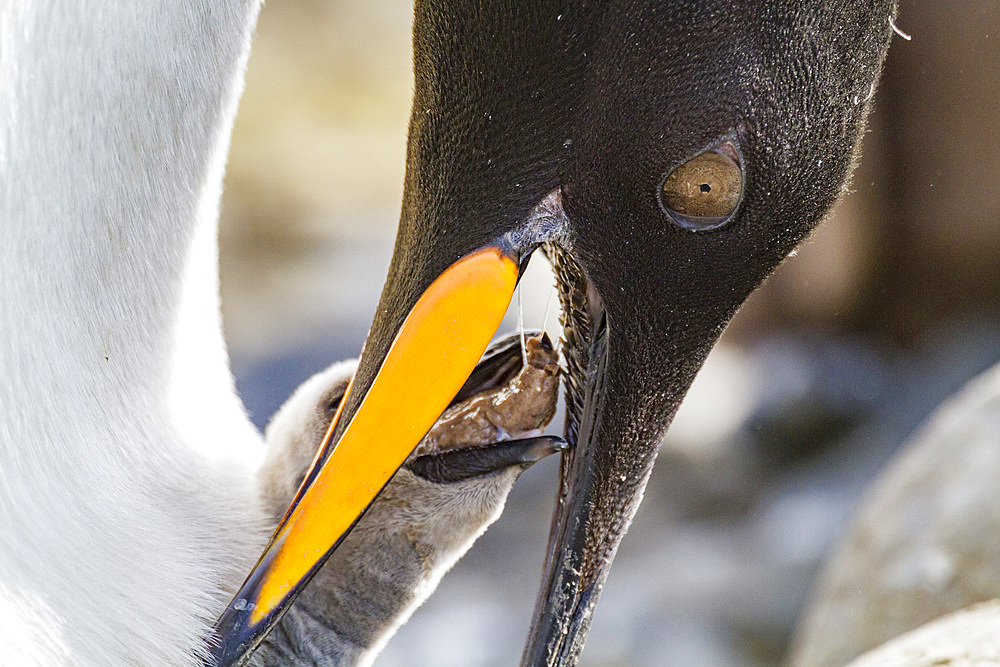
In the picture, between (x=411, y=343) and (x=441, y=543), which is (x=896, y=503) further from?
(x=411, y=343)

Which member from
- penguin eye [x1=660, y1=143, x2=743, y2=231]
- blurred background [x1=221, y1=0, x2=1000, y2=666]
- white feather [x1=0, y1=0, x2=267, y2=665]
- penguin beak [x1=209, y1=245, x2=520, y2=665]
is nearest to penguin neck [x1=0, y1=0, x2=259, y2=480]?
white feather [x1=0, y1=0, x2=267, y2=665]

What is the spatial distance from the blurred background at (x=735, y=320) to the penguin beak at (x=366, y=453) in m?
1.77

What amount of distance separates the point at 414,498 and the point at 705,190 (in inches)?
15.0

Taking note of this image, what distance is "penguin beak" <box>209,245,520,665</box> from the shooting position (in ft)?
3.00

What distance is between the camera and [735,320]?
328cm

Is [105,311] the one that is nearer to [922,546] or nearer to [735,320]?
[922,546]

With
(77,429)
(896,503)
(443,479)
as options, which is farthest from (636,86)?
(896,503)

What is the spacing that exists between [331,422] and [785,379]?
2522mm

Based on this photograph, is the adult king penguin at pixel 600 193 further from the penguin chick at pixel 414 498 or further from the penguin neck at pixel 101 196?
the penguin neck at pixel 101 196

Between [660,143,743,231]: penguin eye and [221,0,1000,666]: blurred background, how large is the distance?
1.77m

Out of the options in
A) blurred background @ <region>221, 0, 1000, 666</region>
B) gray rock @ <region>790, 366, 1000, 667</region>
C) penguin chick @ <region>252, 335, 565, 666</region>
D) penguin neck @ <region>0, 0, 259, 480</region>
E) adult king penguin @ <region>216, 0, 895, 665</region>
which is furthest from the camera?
blurred background @ <region>221, 0, 1000, 666</region>

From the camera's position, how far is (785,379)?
3.31 m

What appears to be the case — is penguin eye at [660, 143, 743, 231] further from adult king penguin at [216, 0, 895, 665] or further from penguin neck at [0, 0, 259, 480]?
penguin neck at [0, 0, 259, 480]

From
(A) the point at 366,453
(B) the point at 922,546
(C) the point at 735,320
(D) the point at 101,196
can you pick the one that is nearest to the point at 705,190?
(A) the point at 366,453
